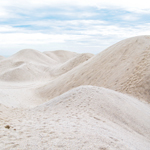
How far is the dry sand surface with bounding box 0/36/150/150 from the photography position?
2.72 meters

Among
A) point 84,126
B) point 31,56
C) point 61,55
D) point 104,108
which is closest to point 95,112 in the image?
point 104,108


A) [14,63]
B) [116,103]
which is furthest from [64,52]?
[116,103]

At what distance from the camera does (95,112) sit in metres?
4.54

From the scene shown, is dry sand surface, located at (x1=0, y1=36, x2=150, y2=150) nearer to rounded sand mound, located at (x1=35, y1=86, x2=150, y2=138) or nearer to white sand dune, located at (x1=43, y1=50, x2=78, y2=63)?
rounded sand mound, located at (x1=35, y1=86, x2=150, y2=138)

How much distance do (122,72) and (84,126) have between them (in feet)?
18.3

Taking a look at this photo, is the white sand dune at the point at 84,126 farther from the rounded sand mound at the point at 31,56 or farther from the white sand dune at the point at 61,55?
the white sand dune at the point at 61,55

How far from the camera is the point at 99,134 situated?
2.99m

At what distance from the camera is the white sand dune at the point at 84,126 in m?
2.63

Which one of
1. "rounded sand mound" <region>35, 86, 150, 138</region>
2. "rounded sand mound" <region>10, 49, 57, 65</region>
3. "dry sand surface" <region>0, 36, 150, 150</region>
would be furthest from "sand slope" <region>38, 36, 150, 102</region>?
"rounded sand mound" <region>10, 49, 57, 65</region>

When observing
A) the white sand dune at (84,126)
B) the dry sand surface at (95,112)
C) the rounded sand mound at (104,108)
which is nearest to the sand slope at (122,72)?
the dry sand surface at (95,112)

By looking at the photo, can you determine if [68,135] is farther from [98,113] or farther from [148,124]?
[148,124]

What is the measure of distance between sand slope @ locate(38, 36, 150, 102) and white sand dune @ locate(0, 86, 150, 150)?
1.25m

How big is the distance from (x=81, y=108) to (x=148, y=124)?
2.10 meters

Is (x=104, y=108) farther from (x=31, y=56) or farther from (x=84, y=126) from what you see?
(x=31, y=56)
